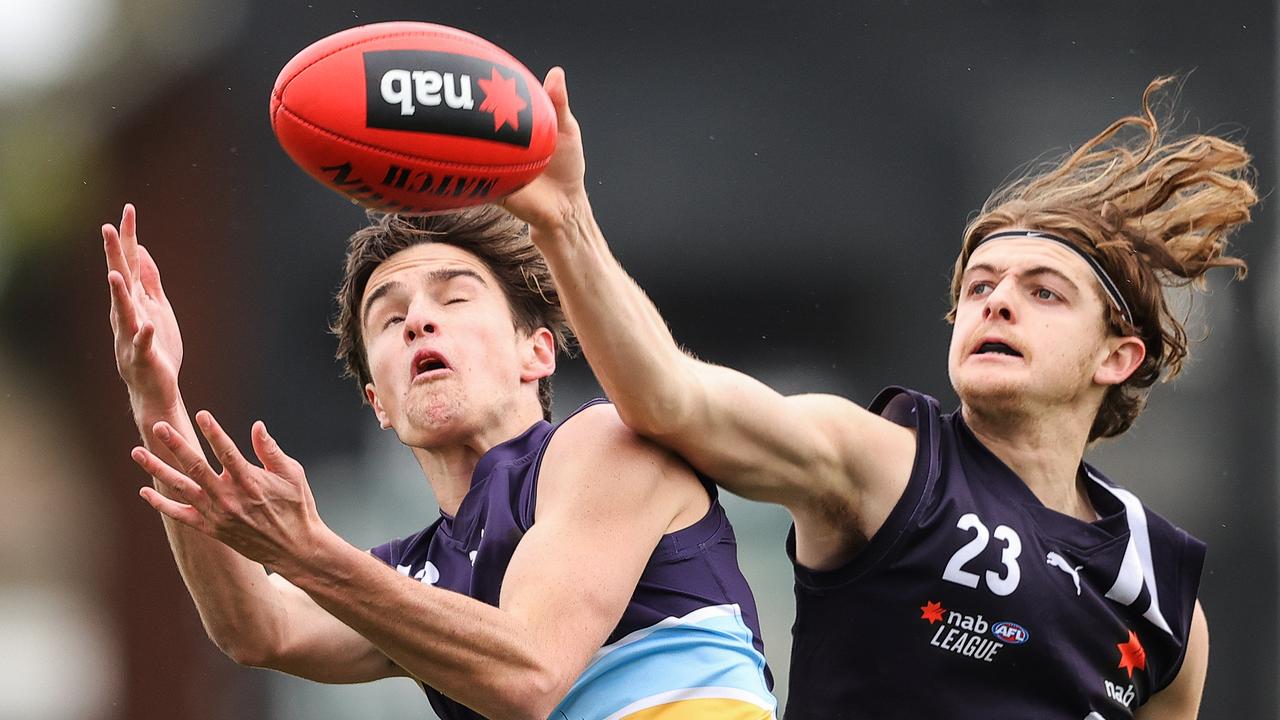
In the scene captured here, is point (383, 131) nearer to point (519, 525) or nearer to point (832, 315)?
point (519, 525)

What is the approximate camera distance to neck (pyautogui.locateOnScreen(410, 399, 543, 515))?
3.85m

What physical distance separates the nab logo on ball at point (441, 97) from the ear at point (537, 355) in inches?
40.9

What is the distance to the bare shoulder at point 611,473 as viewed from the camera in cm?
325

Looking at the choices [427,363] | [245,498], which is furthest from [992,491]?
[245,498]

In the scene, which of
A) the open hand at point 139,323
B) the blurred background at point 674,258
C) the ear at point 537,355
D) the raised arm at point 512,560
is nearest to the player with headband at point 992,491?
the raised arm at point 512,560

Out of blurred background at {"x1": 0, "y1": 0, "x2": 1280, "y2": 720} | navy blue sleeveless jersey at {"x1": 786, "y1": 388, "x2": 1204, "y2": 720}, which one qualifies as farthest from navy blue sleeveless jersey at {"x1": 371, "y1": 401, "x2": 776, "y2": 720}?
blurred background at {"x1": 0, "y1": 0, "x2": 1280, "y2": 720}

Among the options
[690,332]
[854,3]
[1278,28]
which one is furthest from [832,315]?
[1278,28]

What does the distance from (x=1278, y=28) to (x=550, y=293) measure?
568cm

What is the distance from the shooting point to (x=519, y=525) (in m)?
3.41

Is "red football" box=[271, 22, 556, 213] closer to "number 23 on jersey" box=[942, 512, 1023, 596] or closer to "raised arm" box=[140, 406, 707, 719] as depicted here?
"raised arm" box=[140, 406, 707, 719]

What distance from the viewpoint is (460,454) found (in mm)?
3900

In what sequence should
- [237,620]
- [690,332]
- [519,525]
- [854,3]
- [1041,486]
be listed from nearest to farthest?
1. [519,525]
2. [237,620]
3. [1041,486]
4. [690,332]
5. [854,3]

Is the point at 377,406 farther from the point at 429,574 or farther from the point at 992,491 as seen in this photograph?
the point at 992,491

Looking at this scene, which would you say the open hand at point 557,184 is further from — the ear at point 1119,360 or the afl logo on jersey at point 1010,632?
the ear at point 1119,360
